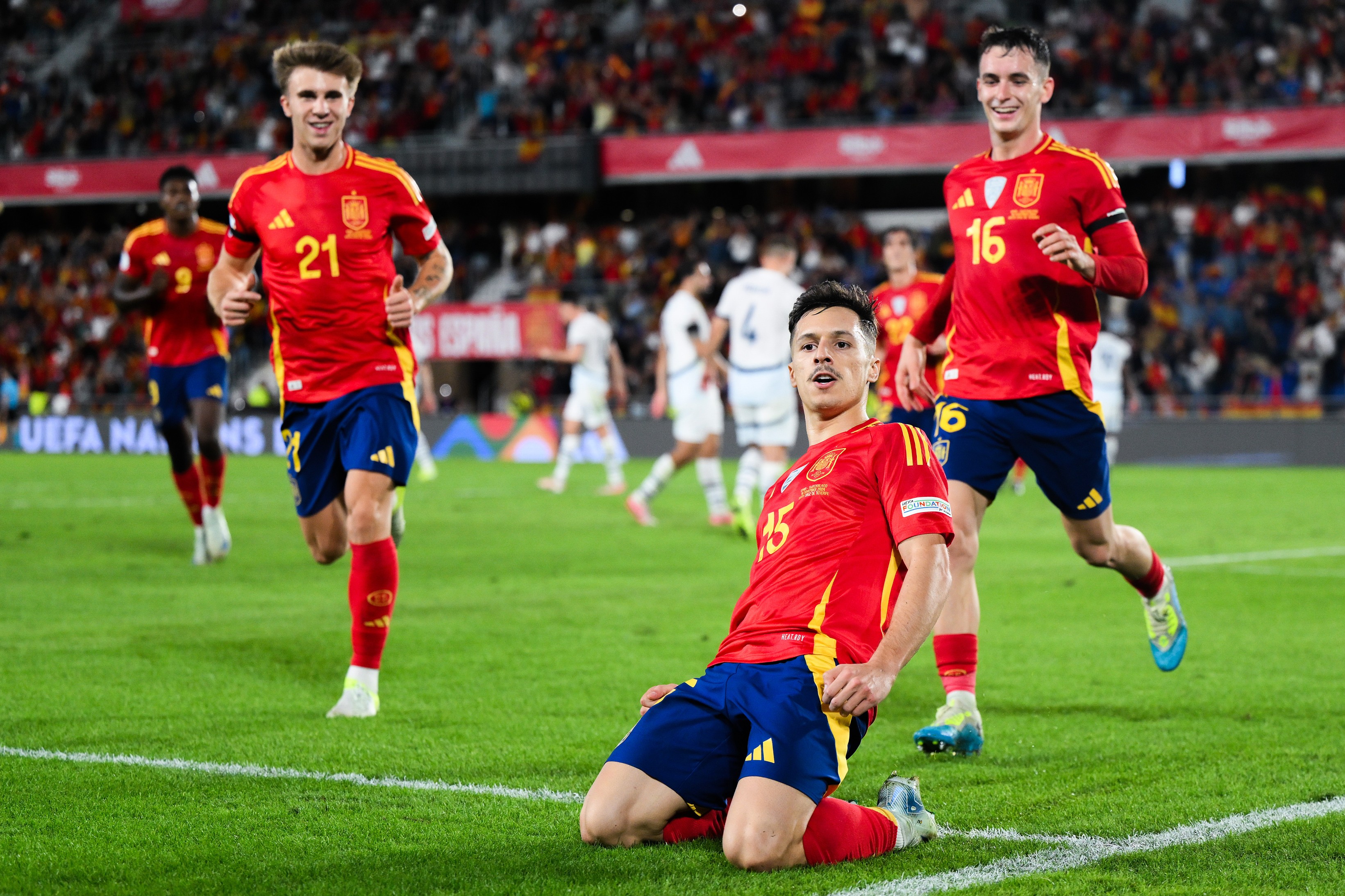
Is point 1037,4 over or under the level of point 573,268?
over

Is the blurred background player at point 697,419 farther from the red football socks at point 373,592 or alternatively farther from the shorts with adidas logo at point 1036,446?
the shorts with adidas logo at point 1036,446

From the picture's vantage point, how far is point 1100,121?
86.6 ft

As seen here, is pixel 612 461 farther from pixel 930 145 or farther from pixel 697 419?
pixel 930 145

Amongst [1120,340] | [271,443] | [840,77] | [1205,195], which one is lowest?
[271,443]

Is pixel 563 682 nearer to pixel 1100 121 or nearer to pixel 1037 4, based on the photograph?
pixel 1100 121

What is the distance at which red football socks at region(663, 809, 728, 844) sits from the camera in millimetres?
3908

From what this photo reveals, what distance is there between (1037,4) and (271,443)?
16.4 m

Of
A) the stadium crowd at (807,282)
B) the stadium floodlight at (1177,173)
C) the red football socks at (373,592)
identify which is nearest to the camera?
the red football socks at (373,592)

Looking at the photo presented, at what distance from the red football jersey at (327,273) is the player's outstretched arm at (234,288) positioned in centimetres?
12

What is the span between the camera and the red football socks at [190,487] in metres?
10.6

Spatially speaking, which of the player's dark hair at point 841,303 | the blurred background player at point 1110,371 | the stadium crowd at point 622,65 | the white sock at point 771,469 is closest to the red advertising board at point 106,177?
the stadium crowd at point 622,65

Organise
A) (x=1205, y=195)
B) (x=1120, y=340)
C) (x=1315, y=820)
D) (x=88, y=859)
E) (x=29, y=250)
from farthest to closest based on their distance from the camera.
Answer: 1. (x=29, y=250)
2. (x=1205, y=195)
3. (x=1120, y=340)
4. (x=1315, y=820)
5. (x=88, y=859)

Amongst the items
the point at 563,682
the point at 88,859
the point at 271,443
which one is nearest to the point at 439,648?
the point at 563,682

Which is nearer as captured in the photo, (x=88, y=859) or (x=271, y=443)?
(x=88, y=859)
